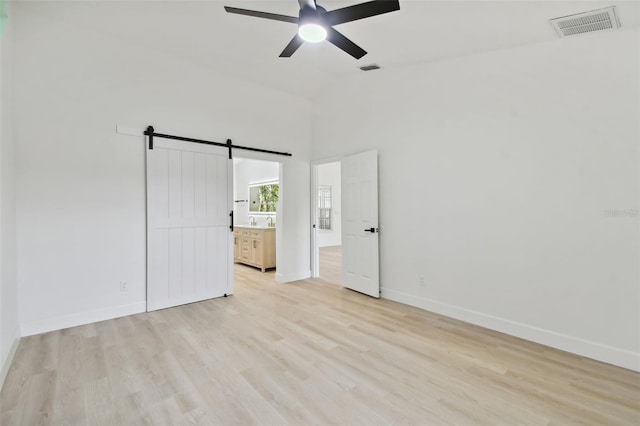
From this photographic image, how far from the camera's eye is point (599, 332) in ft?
8.43

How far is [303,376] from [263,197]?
5.63 metres

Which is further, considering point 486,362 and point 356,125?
point 356,125

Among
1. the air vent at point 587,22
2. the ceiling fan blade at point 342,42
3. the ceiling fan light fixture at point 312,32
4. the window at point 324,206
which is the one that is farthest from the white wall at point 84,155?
the window at point 324,206

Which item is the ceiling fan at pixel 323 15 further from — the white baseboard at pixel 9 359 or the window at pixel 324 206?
the window at pixel 324 206

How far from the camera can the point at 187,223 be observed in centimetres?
397

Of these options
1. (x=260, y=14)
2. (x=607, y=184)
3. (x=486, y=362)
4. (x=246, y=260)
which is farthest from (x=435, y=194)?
(x=246, y=260)

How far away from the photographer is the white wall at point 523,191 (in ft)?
8.19

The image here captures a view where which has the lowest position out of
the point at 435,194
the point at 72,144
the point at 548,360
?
the point at 548,360

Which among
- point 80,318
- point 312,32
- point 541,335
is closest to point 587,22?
point 312,32

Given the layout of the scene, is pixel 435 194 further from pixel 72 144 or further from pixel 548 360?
pixel 72 144

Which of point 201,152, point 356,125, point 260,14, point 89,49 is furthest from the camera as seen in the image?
point 356,125

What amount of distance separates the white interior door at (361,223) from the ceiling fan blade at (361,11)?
2.08 meters

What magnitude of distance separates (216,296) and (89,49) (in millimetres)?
3318

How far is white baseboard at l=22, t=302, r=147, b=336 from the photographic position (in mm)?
2983
